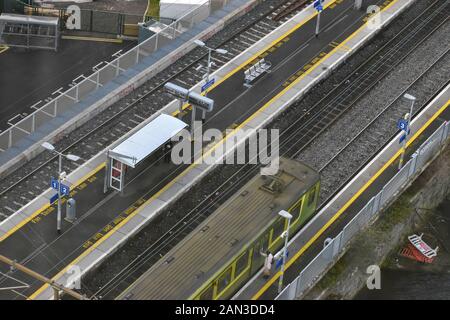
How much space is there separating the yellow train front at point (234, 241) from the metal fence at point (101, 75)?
17.0 meters

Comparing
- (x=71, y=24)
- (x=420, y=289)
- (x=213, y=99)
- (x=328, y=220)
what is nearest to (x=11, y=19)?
(x=71, y=24)

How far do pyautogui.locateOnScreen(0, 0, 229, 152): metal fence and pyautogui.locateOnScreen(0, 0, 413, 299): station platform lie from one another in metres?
5.15

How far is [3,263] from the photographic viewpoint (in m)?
73.4

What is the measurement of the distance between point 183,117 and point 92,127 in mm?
6046

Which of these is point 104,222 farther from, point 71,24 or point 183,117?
point 71,24

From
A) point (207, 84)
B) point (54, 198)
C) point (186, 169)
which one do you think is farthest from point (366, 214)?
point (54, 198)

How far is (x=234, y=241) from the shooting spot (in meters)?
70.1

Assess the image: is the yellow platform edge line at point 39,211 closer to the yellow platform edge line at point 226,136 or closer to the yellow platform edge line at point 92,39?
the yellow platform edge line at point 226,136

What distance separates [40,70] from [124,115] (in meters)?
10.4

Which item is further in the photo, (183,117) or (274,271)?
(183,117)

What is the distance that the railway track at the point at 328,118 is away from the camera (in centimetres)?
7481

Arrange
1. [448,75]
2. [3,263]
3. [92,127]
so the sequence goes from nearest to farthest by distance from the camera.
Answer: [3,263] < [92,127] < [448,75]

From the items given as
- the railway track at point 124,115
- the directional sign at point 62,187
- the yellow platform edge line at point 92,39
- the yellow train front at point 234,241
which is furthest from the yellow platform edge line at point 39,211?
the yellow platform edge line at point 92,39

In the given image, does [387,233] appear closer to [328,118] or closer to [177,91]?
[328,118]
